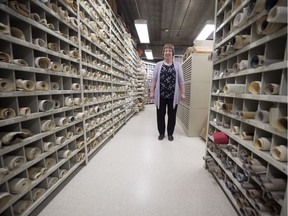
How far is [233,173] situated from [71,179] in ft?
5.07

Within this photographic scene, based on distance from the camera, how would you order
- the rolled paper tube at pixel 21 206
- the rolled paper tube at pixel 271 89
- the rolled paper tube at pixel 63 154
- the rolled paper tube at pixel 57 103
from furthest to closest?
1. the rolled paper tube at pixel 63 154
2. the rolled paper tube at pixel 57 103
3. the rolled paper tube at pixel 21 206
4. the rolled paper tube at pixel 271 89

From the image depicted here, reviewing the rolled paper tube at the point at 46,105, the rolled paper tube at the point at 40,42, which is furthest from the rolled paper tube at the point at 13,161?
the rolled paper tube at the point at 40,42

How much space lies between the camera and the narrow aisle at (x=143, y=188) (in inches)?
50.5

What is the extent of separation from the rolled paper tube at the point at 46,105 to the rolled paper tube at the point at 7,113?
0.22 m

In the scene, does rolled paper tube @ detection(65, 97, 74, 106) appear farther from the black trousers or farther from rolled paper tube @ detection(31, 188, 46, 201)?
the black trousers

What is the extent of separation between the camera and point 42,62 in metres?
1.26

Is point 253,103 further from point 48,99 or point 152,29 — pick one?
point 152,29

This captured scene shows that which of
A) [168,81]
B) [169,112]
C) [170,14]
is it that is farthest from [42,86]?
[170,14]

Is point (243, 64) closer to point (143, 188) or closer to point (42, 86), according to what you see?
point (143, 188)

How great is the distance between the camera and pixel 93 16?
6.97ft

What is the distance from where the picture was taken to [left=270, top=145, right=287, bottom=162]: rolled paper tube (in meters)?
0.79

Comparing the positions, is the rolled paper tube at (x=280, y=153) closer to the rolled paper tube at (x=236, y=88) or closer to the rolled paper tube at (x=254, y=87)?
the rolled paper tube at (x=254, y=87)

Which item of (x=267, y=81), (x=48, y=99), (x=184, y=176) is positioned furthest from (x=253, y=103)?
(x=48, y=99)

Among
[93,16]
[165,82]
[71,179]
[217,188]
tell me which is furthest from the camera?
[165,82]
